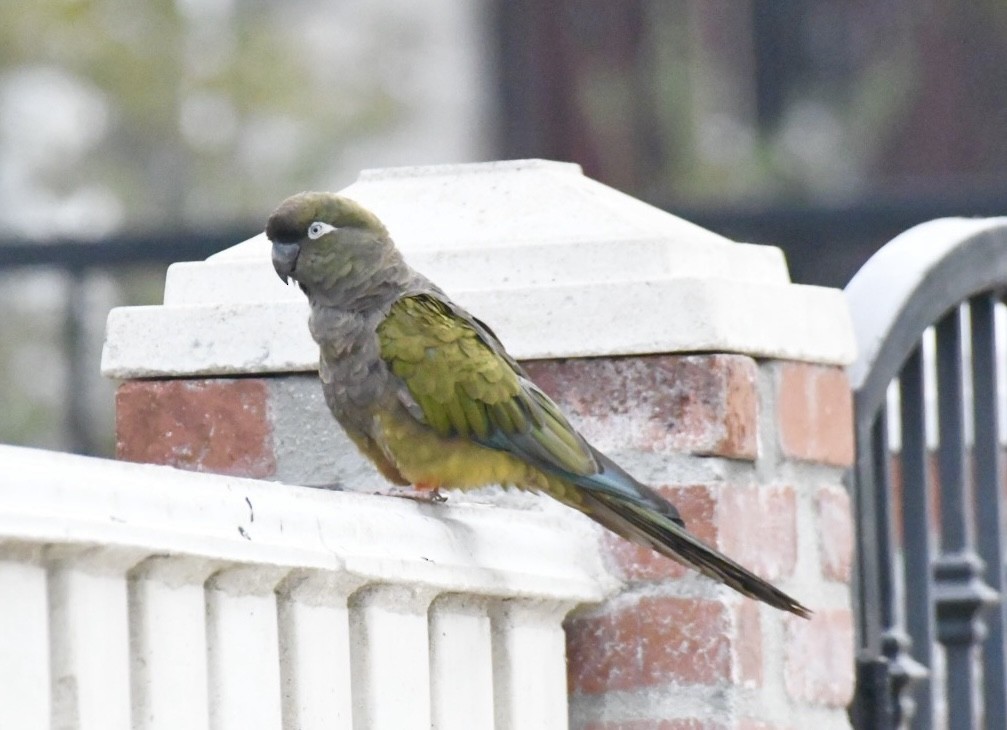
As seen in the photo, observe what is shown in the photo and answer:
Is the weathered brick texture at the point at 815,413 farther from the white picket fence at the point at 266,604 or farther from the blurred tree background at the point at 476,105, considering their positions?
the blurred tree background at the point at 476,105

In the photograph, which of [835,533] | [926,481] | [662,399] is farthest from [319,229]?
[926,481]

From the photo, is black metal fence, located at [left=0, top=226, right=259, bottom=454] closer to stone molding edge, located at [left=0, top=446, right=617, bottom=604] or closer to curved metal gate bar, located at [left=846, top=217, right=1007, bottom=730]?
curved metal gate bar, located at [left=846, top=217, right=1007, bottom=730]

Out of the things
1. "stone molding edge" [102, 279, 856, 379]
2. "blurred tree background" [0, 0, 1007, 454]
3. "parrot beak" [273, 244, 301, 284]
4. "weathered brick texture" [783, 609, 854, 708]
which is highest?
"blurred tree background" [0, 0, 1007, 454]

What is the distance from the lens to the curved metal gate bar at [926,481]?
8.60 ft

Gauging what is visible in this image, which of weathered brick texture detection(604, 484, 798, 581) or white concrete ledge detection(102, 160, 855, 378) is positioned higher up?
white concrete ledge detection(102, 160, 855, 378)

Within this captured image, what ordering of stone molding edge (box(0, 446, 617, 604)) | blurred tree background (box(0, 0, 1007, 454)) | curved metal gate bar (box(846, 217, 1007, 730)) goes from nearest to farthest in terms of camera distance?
stone molding edge (box(0, 446, 617, 604)) → curved metal gate bar (box(846, 217, 1007, 730)) → blurred tree background (box(0, 0, 1007, 454))

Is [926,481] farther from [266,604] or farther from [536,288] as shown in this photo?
[266,604]

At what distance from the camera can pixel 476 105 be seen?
1505cm

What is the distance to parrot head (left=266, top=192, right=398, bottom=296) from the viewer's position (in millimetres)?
2404

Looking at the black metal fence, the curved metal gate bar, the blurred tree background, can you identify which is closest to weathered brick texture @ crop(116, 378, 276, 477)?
the curved metal gate bar

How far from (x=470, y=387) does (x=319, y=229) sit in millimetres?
313

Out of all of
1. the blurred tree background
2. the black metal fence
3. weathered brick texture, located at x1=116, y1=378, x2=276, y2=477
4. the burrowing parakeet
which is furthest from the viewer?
the blurred tree background

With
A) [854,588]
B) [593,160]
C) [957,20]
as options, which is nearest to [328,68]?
[593,160]

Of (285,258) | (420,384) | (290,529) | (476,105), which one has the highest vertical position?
(476,105)
